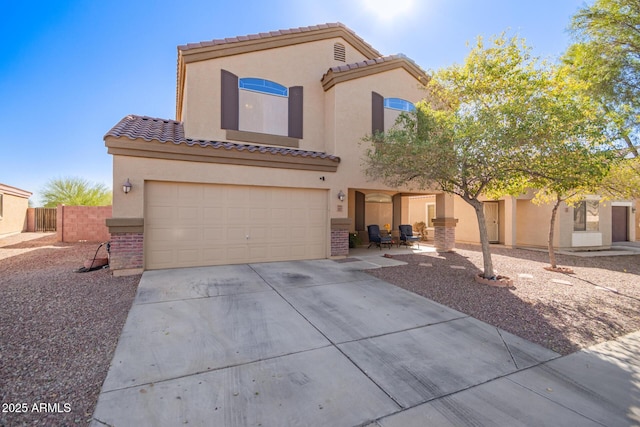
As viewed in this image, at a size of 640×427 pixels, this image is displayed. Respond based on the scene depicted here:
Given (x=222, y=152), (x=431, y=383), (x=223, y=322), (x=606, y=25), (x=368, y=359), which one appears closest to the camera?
(x=431, y=383)

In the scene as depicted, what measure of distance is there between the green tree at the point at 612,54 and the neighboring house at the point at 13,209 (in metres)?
30.9

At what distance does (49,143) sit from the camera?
27.2 meters

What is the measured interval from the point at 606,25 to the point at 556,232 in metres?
9.00

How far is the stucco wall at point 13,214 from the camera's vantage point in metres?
17.9

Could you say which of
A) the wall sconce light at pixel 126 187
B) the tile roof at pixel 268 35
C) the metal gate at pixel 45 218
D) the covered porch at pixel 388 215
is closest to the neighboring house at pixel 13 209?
the metal gate at pixel 45 218

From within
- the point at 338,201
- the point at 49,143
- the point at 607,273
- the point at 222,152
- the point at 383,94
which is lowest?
the point at 607,273

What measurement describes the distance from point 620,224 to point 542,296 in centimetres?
1950

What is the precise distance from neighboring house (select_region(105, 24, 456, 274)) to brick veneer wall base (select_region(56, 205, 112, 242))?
8267mm

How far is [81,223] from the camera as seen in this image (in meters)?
15.7

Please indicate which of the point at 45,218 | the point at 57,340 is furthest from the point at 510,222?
the point at 45,218

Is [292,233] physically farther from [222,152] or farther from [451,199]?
[451,199]

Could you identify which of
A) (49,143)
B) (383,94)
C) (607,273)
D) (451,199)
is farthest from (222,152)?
(49,143)

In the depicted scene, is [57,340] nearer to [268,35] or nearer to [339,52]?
[268,35]

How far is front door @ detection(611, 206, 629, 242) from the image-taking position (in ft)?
62.0
